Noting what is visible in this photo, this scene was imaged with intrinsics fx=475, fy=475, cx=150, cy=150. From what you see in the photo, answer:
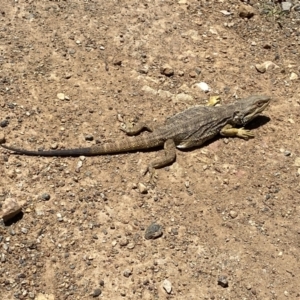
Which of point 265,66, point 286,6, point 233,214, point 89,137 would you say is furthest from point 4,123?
point 286,6

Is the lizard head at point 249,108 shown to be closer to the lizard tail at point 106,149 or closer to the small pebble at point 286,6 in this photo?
the lizard tail at point 106,149

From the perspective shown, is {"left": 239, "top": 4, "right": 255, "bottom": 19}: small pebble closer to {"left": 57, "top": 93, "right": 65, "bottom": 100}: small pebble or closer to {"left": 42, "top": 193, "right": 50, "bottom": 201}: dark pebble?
{"left": 57, "top": 93, "right": 65, "bottom": 100}: small pebble

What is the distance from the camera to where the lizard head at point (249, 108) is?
7.41 meters

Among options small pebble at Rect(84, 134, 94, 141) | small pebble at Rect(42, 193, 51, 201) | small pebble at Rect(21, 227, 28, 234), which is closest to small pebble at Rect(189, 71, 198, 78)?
small pebble at Rect(84, 134, 94, 141)

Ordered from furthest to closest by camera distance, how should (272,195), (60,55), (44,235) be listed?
(60,55) → (272,195) → (44,235)

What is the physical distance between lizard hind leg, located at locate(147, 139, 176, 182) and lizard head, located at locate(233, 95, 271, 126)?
3.91 ft

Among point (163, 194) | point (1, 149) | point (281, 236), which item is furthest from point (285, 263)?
point (1, 149)

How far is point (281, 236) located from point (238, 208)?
0.66 m

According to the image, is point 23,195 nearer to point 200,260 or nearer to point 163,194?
point 163,194

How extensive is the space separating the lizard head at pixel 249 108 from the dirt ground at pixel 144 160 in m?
0.28

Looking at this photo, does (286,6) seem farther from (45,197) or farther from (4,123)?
(45,197)

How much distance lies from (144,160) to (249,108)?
6.18ft

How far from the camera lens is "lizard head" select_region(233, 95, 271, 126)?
741 cm

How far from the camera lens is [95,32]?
825 centimetres
